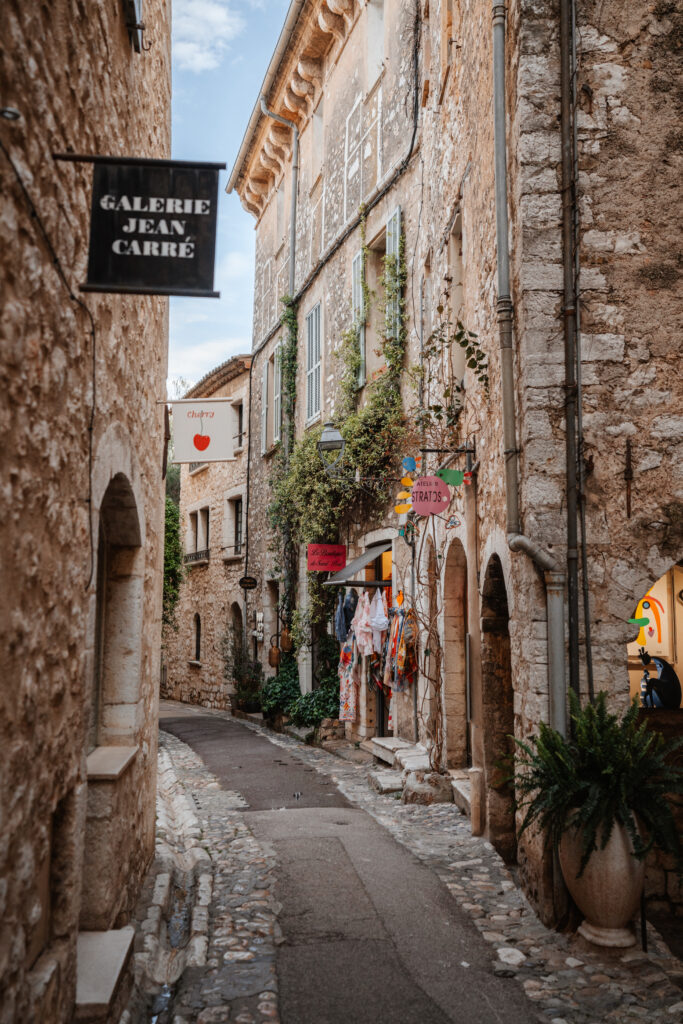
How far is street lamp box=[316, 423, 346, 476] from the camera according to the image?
1039 centimetres

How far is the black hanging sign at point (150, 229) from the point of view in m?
2.98

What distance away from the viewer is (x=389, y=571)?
11.3 meters

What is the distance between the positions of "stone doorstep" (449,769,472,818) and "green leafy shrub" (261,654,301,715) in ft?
19.8

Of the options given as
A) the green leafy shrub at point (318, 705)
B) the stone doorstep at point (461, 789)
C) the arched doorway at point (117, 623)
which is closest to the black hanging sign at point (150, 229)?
the arched doorway at point (117, 623)

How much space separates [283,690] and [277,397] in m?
5.26

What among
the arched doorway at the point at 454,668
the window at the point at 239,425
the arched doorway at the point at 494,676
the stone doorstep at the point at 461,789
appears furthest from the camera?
the window at the point at 239,425

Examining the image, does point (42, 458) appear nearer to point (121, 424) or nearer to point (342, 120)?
point (121, 424)

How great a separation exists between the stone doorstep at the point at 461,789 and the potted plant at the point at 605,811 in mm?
2565

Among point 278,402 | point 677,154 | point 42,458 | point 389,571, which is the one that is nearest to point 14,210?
point 42,458

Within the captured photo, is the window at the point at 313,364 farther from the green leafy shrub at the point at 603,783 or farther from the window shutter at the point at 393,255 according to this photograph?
the green leafy shrub at the point at 603,783

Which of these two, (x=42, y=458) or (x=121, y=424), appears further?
(x=121, y=424)

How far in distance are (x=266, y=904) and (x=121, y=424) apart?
286cm

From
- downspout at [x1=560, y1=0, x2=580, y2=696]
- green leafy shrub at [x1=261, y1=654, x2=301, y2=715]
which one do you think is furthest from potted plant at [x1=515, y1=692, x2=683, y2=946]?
green leafy shrub at [x1=261, y1=654, x2=301, y2=715]

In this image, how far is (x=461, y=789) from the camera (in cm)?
726
